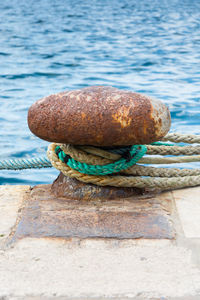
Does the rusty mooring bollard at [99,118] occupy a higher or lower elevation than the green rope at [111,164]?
higher

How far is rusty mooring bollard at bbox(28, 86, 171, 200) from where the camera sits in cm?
207

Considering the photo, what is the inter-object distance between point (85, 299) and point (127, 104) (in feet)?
3.05

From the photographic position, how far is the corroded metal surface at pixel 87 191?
227cm

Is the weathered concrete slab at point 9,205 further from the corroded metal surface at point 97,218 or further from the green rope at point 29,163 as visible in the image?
the green rope at point 29,163

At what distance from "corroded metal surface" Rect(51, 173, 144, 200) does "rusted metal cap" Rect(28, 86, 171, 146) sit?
24 cm

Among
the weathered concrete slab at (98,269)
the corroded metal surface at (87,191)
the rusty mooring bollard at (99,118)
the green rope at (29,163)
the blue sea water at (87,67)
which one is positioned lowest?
the blue sea water at (87,67)

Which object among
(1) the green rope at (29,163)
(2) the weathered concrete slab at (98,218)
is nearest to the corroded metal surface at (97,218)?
(2) the weathered concrete slab at (98,218)

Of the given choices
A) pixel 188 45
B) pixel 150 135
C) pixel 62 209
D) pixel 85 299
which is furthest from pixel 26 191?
pixel 188 45

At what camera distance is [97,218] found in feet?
6.59

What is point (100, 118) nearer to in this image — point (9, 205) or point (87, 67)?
point (9, 205)

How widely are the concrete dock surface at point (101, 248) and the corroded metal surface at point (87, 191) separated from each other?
0.05 m

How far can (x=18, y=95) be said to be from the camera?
7047mm

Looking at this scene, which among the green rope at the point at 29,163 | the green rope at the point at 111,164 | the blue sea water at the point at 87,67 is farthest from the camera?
the blue sea water at the point at 87,67

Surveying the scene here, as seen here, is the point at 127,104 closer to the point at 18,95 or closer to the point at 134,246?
the point at 134,246
